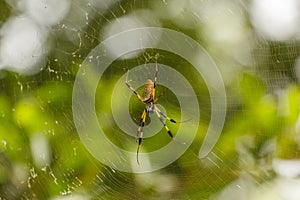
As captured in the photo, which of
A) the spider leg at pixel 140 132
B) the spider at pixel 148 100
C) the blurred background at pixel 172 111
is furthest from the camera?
the spider at pixel 148 100

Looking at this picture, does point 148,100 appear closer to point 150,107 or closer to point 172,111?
point 150,107

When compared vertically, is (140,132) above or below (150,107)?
below

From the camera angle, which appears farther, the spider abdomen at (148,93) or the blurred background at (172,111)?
the spider abdomen at (148,93)

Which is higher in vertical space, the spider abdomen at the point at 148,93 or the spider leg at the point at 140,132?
the spider abdomen at the point at 148,93

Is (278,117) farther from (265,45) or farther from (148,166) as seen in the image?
(148,166)

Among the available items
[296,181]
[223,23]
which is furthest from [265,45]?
[296,181]

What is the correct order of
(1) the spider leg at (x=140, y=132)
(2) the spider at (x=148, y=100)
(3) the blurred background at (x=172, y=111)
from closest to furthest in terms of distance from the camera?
1. (3) the blurred background at (x=172, y=111)
2. (1) the spider leg at (x=140, y=132)
3. (2) the spider at (x=148, y=100)

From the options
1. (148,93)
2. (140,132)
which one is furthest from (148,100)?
(140,132)

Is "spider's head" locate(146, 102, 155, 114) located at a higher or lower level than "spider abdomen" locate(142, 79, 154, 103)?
lower

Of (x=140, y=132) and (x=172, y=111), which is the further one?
(x=140, y=132)
